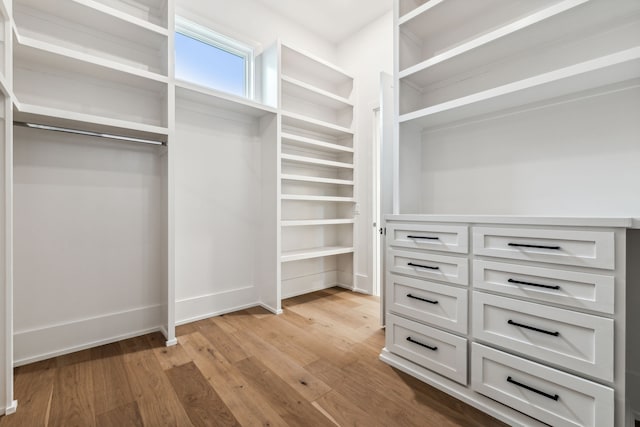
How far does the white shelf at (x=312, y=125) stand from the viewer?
303 centimetres

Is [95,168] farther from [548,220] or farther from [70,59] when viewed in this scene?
[548,220]

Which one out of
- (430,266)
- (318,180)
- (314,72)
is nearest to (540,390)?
(430,266)

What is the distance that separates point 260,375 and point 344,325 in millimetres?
960

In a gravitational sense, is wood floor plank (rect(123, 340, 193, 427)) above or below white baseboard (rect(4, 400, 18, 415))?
below

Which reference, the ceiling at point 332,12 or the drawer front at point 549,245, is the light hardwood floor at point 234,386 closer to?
the drawer front at point 549,245

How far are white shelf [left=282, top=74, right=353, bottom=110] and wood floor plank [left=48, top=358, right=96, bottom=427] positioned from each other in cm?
284

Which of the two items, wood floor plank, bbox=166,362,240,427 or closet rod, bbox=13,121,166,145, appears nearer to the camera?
wood floor plank, bbox=166,362,240,427

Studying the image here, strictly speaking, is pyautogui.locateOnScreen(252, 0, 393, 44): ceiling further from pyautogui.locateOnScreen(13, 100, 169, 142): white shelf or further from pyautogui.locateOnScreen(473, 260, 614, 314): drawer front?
pyautogui.locateOnScreen(473, 260, 614, 314): drawer front

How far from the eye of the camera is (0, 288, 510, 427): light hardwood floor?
1421 mm

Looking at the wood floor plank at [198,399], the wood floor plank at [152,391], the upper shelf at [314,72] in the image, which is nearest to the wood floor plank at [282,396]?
the wood floor plank at [198,399]

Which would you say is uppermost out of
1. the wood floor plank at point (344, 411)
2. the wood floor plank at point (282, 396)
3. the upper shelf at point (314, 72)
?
the upper shelf at point (314, 72)

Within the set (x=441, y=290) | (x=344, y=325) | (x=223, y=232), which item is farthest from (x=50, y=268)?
(x=441, y=290)

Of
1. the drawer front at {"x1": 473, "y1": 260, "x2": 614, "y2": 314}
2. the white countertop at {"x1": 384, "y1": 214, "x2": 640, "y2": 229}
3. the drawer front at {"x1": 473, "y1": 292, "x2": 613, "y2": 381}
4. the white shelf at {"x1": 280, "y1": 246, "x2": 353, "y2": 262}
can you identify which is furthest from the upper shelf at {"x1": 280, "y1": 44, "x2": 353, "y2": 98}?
the drawer front at {"x1": 473, "y1": 292, "x2": 613, "y2": 381}

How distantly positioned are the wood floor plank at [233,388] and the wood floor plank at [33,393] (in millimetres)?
739
